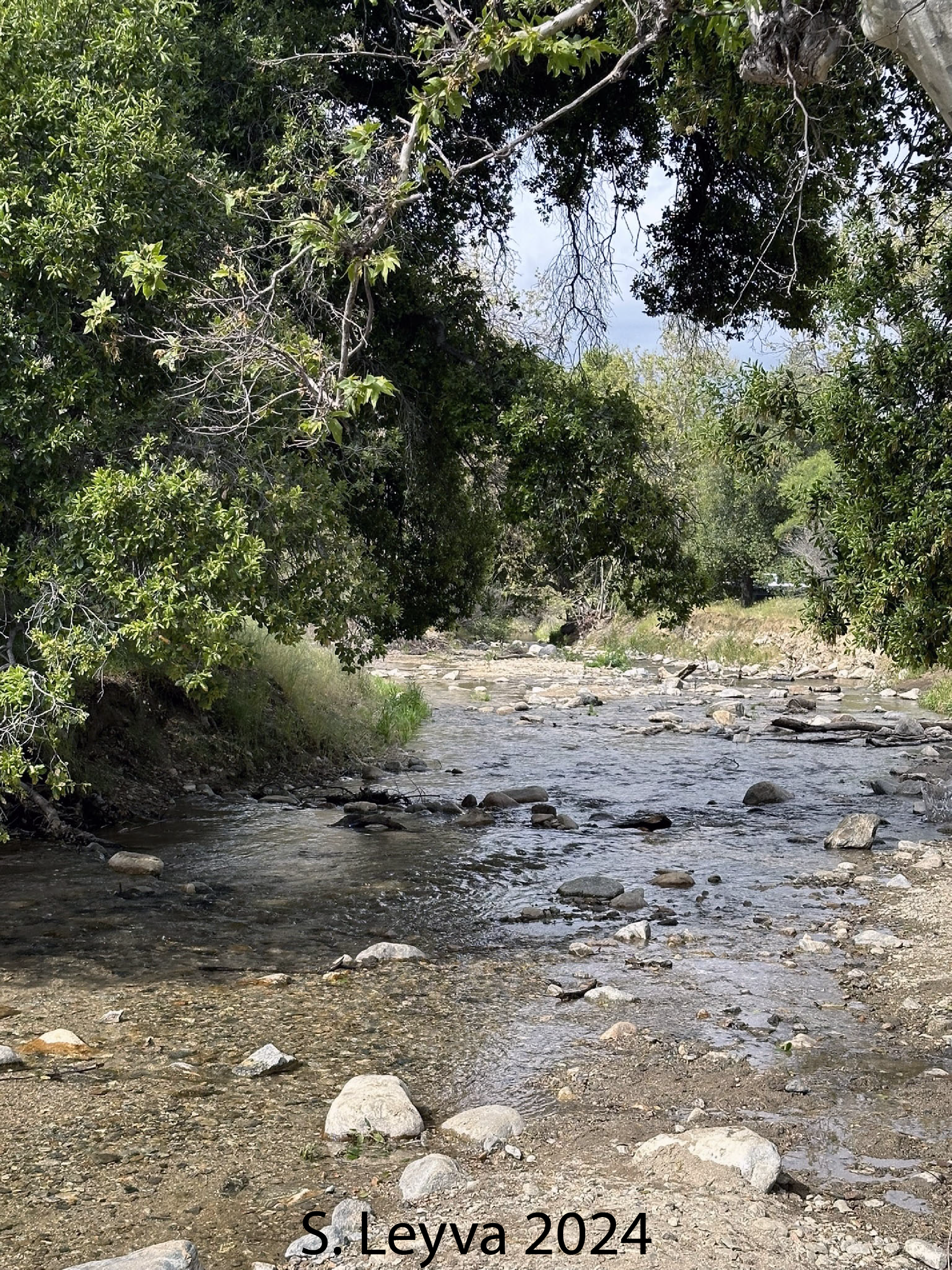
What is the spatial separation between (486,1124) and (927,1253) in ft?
6.40

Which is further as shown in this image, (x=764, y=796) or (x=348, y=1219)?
(x=764, y=796)

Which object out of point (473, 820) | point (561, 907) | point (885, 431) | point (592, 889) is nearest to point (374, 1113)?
point (561, 907)

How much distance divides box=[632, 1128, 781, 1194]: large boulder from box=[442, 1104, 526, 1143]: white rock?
62 centimetres

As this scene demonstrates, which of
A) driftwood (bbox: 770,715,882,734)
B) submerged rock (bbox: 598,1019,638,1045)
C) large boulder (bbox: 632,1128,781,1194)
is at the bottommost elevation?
submerged rock (bbox: 598,1019,638,1045)

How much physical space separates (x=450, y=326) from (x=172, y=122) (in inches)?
156

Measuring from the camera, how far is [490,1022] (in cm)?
693

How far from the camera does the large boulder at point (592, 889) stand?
9.95 metres

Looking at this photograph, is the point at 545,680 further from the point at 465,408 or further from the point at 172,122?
the point at 172,122

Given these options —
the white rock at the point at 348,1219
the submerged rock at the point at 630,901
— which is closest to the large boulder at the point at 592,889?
the submerged rock at the point at 630,901

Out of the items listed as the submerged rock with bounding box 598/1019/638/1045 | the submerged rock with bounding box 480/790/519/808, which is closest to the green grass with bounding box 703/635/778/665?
the submerged rock with bounding box 480/790/519/808

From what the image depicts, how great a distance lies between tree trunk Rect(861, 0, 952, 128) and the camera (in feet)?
13.2

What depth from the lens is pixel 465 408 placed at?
1105 cm

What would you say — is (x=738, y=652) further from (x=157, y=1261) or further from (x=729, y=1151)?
(x=157, y=1261)

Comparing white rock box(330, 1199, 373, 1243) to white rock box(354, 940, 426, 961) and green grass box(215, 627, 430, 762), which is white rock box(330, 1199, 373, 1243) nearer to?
white rock box(354, 940, 426, 961)
